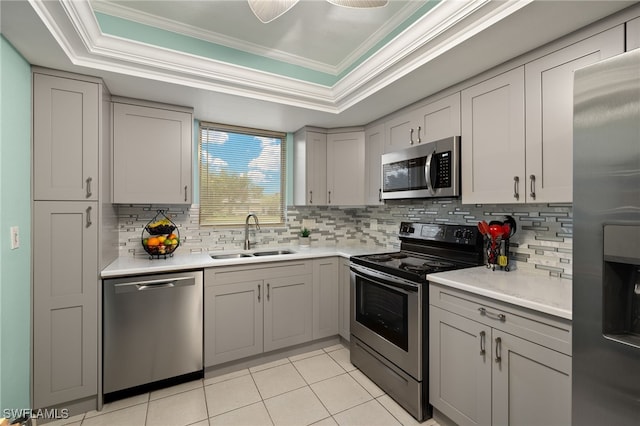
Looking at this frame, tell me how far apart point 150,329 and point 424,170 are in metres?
2.41

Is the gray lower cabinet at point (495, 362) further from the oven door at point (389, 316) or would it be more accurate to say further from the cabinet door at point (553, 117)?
the cabinet door at point (553, 117)

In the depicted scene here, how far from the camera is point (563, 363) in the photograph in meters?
1.27

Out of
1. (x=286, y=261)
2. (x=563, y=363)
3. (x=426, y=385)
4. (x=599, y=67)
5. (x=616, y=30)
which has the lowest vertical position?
(x=426, y=385)

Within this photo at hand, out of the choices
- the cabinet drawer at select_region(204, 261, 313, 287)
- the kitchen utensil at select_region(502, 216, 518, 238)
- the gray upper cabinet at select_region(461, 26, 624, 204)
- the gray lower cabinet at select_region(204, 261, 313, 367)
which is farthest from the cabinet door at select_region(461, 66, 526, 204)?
the gray lower cabinet at select_region(204, 261, 313, 367)

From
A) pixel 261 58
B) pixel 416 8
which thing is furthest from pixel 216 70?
pixel 416 8

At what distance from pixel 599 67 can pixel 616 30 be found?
2.05 ft

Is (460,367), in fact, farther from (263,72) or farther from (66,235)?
(66,235)

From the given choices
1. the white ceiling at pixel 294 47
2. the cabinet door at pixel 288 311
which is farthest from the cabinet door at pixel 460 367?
the white ceiling at pixel 294 47

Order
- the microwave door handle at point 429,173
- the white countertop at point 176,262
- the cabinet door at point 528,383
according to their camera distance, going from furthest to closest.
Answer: the microwave door handle at point 429,173
the white countertop at point 176,262
the cabinet door at point 528,383

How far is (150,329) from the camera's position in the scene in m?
2.18

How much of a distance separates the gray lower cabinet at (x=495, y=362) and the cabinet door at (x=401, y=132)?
4.24 feet

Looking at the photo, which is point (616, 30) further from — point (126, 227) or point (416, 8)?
point (126, 227)

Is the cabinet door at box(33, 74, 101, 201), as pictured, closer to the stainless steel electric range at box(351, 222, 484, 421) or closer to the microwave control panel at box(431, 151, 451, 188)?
the stainless steel electric range at box(351, 222, 484, 421)

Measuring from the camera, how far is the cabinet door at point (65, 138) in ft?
6.14
